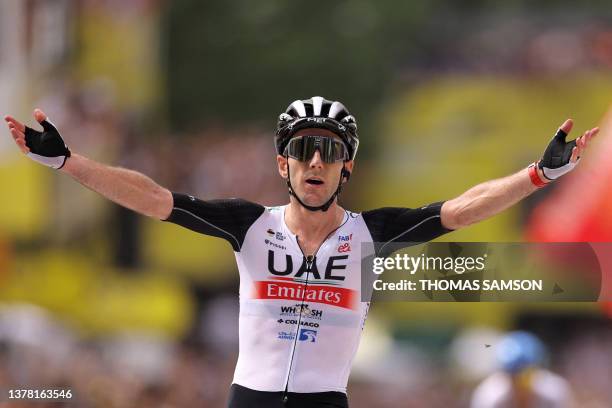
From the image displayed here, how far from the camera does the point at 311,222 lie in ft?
29.5

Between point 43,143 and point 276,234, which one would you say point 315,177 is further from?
point 43,143

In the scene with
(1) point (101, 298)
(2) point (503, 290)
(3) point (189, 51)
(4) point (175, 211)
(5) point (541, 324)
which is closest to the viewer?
(4) point (175, 211)

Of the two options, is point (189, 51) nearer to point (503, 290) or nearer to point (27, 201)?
point (27, 201)

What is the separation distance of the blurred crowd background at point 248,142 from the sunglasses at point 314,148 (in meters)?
11.7

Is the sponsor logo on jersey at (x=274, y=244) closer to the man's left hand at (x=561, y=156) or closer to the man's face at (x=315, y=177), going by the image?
the man's face at (x=315, y=177)

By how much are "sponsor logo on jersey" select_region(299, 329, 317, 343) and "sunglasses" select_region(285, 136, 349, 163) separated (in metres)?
1.10

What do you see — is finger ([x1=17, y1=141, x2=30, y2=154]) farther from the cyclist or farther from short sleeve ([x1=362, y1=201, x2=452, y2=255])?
short sleeve ([x1=362, y1=201, x2=452, y2=255])

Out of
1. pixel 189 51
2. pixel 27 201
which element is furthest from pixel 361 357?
pixel 189 51

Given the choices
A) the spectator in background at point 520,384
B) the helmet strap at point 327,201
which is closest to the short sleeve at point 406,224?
the helmet strap at point 327,201

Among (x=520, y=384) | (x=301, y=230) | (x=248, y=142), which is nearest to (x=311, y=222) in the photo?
(x=301, y=230)

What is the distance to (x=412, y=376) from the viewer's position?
26.6 m

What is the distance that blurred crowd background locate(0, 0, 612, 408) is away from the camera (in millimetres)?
26625

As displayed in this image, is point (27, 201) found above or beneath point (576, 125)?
beneath

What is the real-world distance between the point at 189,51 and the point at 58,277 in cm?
1054
